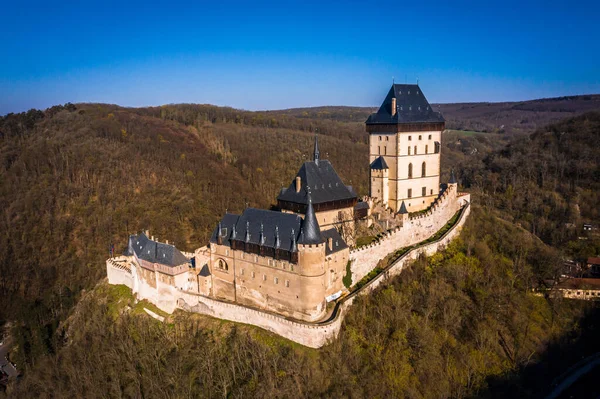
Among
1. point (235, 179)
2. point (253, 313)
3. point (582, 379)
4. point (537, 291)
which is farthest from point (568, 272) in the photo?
point (235, 179)

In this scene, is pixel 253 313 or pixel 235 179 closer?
pixel 253 313

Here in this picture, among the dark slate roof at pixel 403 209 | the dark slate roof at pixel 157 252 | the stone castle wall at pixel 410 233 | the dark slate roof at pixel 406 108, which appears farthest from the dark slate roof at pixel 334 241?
the dark slate roof at pixel 406 108

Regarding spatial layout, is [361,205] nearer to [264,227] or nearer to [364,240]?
[364,240]

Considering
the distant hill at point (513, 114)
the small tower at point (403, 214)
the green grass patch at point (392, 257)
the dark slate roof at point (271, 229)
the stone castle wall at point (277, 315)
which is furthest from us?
the distant hill at point (513, 114)

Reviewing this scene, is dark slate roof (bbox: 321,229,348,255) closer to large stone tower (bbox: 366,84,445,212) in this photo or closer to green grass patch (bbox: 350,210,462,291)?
green grass patch (bbox: 350,210,462,291)

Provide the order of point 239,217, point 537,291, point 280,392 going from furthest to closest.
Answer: point 537,291 → point 239,217 → point 280,392

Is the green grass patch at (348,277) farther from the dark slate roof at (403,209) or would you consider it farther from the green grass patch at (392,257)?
the dark slate roof at (403,209)

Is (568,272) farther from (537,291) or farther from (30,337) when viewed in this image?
(30,337)
